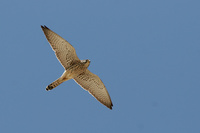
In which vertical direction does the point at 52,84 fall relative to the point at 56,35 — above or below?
below

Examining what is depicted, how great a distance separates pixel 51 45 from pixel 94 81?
257 centimetres

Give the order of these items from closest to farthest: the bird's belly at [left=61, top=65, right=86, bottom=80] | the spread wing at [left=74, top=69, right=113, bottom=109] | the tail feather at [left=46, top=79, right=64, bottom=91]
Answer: the tail feather at [left=46, top=79, right=64, bottom=91]
the bird's belly at [left=61, top=65, right=86, bottom=80]
the spread wing at [left=74, top=69, right=113, bottom=109]

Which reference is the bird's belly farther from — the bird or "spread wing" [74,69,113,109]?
"spread wing" [74,69,113,109]

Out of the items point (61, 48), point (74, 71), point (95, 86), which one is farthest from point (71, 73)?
point (95, 86)

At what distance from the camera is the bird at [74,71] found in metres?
15.5

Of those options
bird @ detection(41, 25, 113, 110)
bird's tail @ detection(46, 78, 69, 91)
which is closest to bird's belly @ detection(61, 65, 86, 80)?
bird @ detection(41, 25, 113, 110)

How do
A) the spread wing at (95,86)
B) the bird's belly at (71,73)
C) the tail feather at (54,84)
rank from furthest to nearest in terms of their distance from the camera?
the spread wing at (95,86)
the bird's belly at (71,73)
the tail feather at (54,84)

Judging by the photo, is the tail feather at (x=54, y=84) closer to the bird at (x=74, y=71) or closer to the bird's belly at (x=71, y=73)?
the bird at (x=74, y=71)

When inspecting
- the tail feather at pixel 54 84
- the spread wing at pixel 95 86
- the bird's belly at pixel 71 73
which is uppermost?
the spread wing at pixel 95 86

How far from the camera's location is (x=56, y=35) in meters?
15.4

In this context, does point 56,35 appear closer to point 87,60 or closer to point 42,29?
point 42,29

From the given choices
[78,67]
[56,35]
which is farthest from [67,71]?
[56,35]

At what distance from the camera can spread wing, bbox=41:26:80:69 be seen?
15.4m

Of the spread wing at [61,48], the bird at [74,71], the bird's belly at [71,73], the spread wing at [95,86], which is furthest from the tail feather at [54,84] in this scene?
the spread wing at [95,86]
